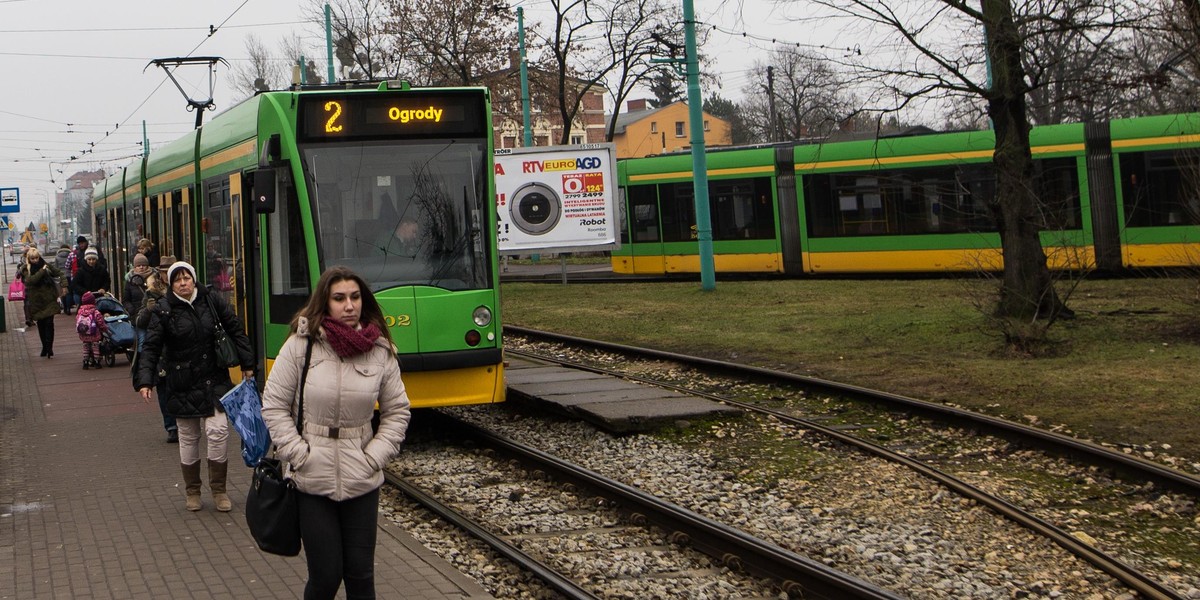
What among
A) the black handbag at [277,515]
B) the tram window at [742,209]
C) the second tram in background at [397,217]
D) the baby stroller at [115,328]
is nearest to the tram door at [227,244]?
the second tram in background at [397,217]

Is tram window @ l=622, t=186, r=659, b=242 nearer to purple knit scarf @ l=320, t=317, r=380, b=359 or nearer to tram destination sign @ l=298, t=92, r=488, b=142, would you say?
tram destination sign @ l=298, t=92, r=488, b=142

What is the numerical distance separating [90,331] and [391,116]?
8776 millimetres

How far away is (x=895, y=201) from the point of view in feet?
86.9

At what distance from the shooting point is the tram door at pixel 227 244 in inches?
476

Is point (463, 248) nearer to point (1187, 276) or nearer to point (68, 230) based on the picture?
point (1187, 276)

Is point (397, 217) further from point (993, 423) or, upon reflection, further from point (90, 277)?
point (90, 277)

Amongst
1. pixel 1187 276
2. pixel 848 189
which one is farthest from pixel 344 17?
pixel 1187 276

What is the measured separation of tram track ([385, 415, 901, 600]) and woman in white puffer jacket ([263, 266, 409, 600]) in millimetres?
1795

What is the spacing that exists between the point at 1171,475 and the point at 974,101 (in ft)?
28.0

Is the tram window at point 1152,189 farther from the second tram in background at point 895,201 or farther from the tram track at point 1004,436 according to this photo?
the tram track at point 1004,436

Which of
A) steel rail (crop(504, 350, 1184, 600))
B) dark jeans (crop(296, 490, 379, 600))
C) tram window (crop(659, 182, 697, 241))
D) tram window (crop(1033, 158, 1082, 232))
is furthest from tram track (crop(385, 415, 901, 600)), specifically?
tram window (crop(659, 182, 697, 241))

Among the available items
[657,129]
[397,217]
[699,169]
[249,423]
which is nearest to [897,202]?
[699,169]

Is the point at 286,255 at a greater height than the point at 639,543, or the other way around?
the point at 286,255

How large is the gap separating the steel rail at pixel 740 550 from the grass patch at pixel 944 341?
394 centimetres
